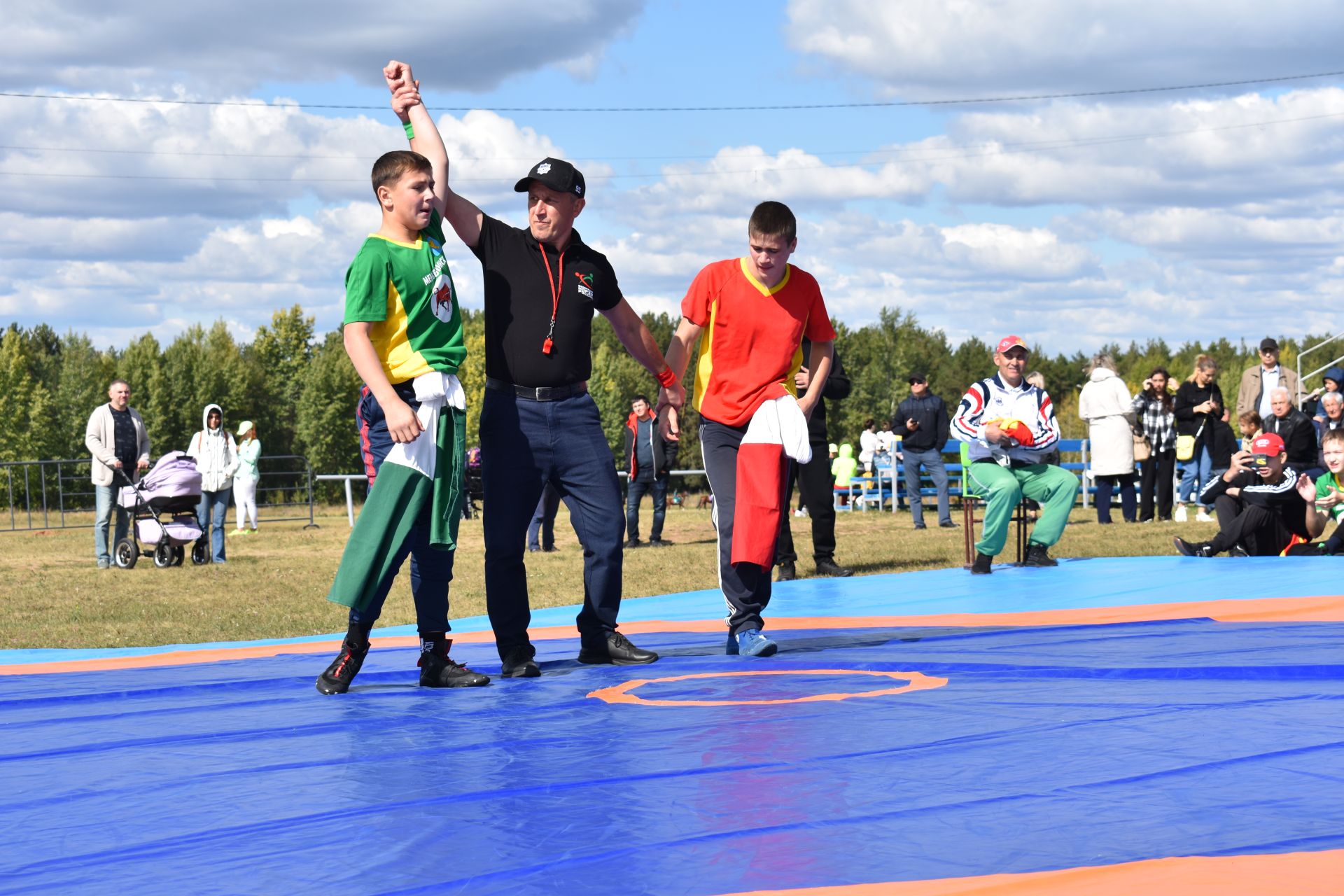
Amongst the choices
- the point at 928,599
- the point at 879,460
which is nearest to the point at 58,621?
the point at 928,599

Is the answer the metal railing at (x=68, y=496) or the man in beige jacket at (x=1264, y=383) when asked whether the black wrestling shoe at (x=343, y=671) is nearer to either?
the man in beige jacket at (x=1264, y=383)

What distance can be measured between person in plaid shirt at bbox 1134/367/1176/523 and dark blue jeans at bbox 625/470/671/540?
5.43 meters

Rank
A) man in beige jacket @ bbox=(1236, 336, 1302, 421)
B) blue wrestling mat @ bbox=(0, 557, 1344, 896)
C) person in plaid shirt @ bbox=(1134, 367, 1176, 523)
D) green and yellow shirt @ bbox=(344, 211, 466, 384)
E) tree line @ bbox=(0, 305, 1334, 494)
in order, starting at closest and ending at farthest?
1. blue wrestling mat @ bbox=(0, 557, 1344, 896)
2. green and yellow shirt @ bbox=(344, 211, 466, 384)
3. man in beige jacket @ bbox=(1236, 336, 1302, 421)
4. person in plaid shirt @ bbox=(1134, 367, 1176, 523)
5. tree line @ bbox=(0, 305, 1334, 494)

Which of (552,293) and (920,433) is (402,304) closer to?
(552,293)

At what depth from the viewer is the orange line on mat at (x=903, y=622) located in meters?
6.18

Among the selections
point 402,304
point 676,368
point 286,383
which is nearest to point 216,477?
point 676,368

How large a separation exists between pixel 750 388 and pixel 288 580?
7973 millimetres

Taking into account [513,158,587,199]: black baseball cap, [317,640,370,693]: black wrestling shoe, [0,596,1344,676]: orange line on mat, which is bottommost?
[0,596,1344,676]: orange line on mat

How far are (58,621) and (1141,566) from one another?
717 centimetres

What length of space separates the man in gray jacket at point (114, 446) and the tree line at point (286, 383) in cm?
3883

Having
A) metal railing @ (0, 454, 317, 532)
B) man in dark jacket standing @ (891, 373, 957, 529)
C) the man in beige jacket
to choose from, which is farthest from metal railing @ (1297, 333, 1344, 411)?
metal railing @ (0, 454, 317, 532)

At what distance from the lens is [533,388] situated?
4.98 metres

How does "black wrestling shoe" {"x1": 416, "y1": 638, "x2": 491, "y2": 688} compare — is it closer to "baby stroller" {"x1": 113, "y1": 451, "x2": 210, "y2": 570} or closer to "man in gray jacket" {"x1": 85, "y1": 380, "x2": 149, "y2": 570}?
"man in gray jacket" {"x1": 85, "y1": 380, "x2": 149, "y2": 570}

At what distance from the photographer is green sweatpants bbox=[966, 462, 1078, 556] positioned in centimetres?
900
